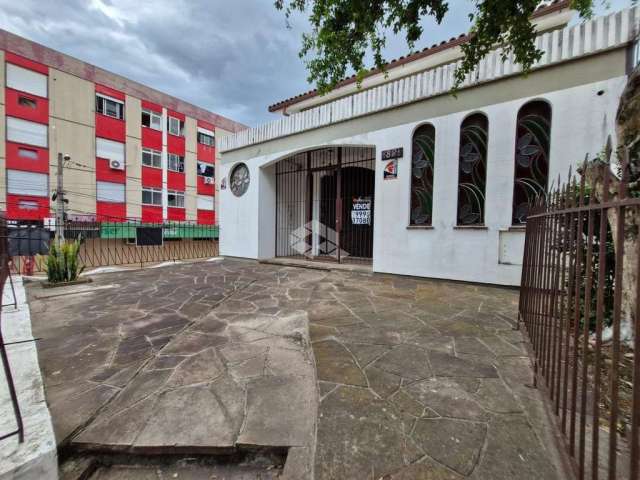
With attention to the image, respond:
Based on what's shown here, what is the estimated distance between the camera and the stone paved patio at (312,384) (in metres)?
1.64

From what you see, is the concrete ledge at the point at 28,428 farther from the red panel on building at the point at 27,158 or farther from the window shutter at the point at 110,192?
the window shutter at the point at 110,192

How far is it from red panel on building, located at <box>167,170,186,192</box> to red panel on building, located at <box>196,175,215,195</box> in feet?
4.16

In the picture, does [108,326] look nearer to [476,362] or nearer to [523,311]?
[476,362]

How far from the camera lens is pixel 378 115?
22.9 ft

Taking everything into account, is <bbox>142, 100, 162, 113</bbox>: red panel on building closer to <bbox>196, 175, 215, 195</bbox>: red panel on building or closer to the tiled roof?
<bbox>196, 175, 215, 195</bbox>: red panel on building

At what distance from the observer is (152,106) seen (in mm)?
21141

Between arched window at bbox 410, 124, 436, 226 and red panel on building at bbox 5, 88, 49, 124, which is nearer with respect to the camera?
arched window at bbox 410, 124, 436, 226

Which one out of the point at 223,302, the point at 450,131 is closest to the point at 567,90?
the point at 450,131

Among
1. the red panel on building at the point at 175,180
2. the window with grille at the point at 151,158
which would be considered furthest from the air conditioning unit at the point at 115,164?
the red panel on building at the point at 175,180

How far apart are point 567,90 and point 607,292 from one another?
3.82 metres

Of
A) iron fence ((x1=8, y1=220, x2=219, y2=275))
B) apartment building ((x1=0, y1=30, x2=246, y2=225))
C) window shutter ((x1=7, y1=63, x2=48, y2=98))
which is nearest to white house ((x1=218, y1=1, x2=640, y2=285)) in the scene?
iron fence ((x1=8, y1=220, x2=219, y2=275))

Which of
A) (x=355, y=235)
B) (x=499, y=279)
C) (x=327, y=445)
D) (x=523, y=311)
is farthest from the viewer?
(x=355, y=235)

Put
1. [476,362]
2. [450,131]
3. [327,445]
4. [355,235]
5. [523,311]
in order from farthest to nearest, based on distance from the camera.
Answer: [355,235]
[450,131]
[523,311]
[476,362]
[327,445]

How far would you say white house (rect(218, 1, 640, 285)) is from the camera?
4734 mm
